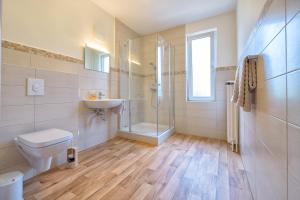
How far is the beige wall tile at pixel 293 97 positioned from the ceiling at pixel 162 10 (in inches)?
92.0

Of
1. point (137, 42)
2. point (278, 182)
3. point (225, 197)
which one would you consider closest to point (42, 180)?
point (225, 197)

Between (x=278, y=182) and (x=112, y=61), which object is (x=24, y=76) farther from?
(x=278, y=182)

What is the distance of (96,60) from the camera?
2412mm

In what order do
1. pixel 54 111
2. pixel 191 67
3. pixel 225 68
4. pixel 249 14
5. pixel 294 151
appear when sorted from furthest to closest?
1. pixel 191 67
2. pixel 225 68
3. pixel 54 111
4. pixel 249 14
5. pixel 294 151

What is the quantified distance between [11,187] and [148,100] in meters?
2.52

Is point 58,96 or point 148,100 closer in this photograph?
point 58,96

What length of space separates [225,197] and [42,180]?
73.2 inches

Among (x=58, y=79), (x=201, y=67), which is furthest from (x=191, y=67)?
(x=58, y=79)

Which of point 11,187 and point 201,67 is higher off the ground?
point 201,67

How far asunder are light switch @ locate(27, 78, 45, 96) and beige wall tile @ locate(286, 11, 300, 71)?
85.0 inches

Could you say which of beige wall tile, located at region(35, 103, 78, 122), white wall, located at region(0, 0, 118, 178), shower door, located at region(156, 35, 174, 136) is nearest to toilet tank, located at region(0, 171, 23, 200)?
white wall, located at region(0, 0, 118, 178)

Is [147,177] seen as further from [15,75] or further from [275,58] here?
[15,75]

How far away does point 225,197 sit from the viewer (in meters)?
1.20

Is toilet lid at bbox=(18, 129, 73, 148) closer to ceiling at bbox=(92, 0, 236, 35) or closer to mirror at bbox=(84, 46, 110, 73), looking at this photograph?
mirror at bbox=(84, 46, 110, 73)
